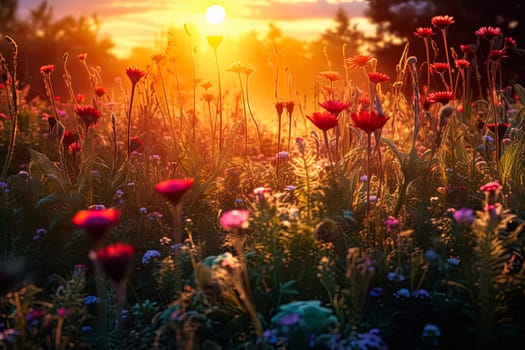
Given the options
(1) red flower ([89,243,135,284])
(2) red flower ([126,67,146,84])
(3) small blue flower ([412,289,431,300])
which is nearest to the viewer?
(1) red flower ([89,243,135,284])

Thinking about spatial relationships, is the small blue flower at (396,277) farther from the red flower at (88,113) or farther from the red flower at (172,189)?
the red flower at (88,113)

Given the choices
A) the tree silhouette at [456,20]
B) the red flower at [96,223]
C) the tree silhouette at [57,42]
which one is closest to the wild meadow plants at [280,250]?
the red flower at [96,223]

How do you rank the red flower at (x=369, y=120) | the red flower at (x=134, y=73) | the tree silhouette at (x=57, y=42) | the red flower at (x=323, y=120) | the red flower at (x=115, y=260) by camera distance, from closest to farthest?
the red flower at (x=115, y=260) < the red flower at (x=369, y=120) < the red flower at (x=323, y=120) < the red flower at (x=134, y=73) < the tree silhouette at (x=57, y=42)

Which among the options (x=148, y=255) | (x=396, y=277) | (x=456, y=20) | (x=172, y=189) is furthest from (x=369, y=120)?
(x=456, y=20)

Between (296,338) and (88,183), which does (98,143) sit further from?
(296,338)

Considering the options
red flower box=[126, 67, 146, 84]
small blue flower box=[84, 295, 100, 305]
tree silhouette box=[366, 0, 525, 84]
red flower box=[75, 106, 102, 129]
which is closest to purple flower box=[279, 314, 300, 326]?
small blue flower box=[84, 295, 100, 305]

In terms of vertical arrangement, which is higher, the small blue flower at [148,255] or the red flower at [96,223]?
the red flower at [96,223]

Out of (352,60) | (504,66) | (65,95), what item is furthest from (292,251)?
(65,95)

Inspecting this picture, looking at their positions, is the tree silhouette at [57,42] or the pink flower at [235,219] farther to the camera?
the tree silhouette at [57,42]

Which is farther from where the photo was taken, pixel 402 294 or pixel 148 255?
pixel 148 255

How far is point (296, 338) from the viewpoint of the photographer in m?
2.21

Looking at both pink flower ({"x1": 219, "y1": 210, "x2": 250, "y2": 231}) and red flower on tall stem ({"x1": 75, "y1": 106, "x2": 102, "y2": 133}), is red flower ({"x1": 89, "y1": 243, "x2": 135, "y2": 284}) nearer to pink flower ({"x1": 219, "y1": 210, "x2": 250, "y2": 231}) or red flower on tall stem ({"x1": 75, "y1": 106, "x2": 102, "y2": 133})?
pink flower ({"x1": 219, "y1": 210, "x2": 250, "y2": 231})

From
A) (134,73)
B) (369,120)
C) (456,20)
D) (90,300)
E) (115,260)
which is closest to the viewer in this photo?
(115,260)

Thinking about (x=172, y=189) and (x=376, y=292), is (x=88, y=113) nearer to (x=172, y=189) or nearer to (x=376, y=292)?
(x=172, y=189)
